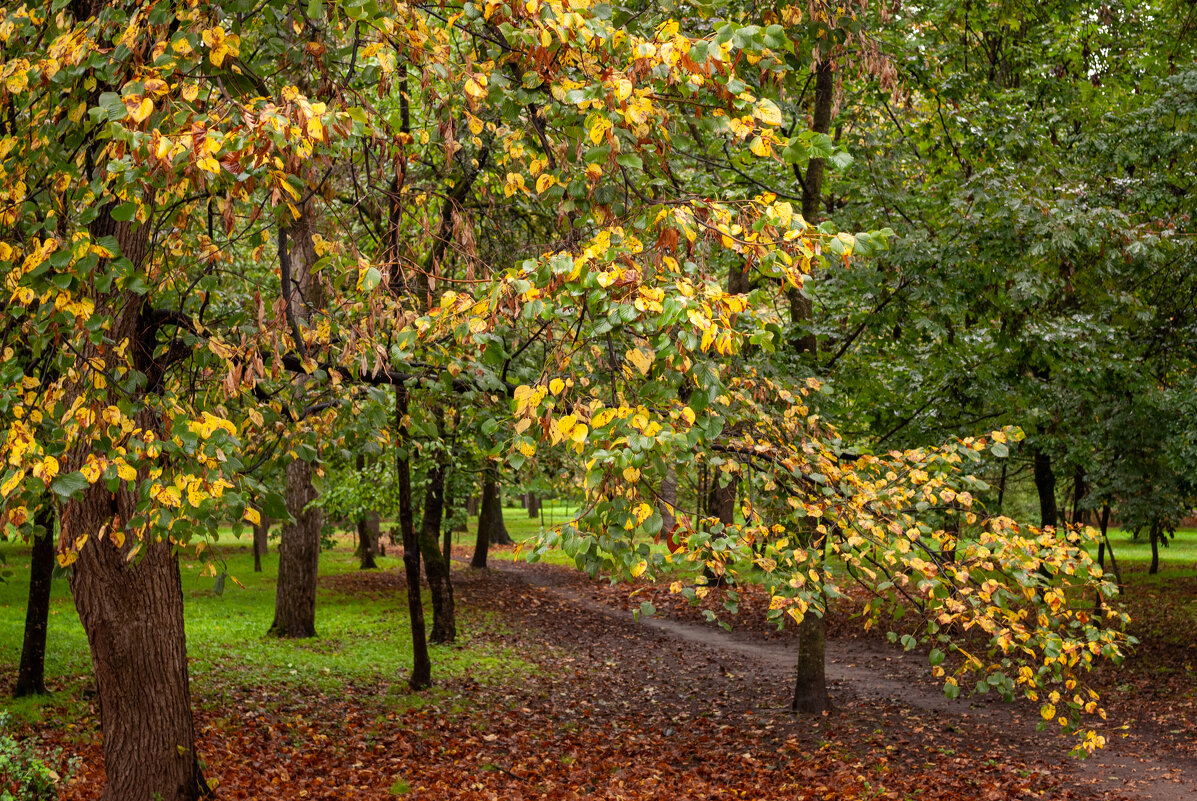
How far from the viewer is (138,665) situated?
6.54 m

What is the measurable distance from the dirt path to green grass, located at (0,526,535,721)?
153 inches

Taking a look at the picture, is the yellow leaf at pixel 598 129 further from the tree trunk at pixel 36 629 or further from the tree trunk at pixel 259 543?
the tree trunk at pixel 259 543

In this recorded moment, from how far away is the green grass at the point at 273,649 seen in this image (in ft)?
39.9

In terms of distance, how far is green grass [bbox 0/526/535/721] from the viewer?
479 inches

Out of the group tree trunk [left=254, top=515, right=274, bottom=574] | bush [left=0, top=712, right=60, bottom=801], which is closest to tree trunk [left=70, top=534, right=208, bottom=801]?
bush [left=0, top=712, right=60, bottom=801]

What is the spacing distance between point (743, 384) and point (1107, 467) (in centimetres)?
1665

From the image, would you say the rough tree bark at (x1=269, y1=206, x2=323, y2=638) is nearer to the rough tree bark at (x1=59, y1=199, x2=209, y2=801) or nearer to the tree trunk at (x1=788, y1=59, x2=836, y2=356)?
the tree trunk at (x1=788, y1=59, x2=836, y2=356)

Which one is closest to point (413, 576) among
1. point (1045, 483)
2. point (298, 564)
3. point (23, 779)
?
point (298, 564)

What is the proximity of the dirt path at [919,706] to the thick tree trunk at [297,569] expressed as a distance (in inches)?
250

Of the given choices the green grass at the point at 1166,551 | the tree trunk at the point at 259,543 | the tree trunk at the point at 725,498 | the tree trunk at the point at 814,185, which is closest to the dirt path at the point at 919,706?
the tree trunk at the point at 725,498

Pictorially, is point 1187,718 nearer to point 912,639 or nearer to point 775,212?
point 912,639

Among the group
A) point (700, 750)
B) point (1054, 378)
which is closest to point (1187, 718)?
point (1054, 378)

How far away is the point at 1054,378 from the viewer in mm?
14188

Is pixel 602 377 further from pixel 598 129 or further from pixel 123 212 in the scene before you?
pixel 123 212
